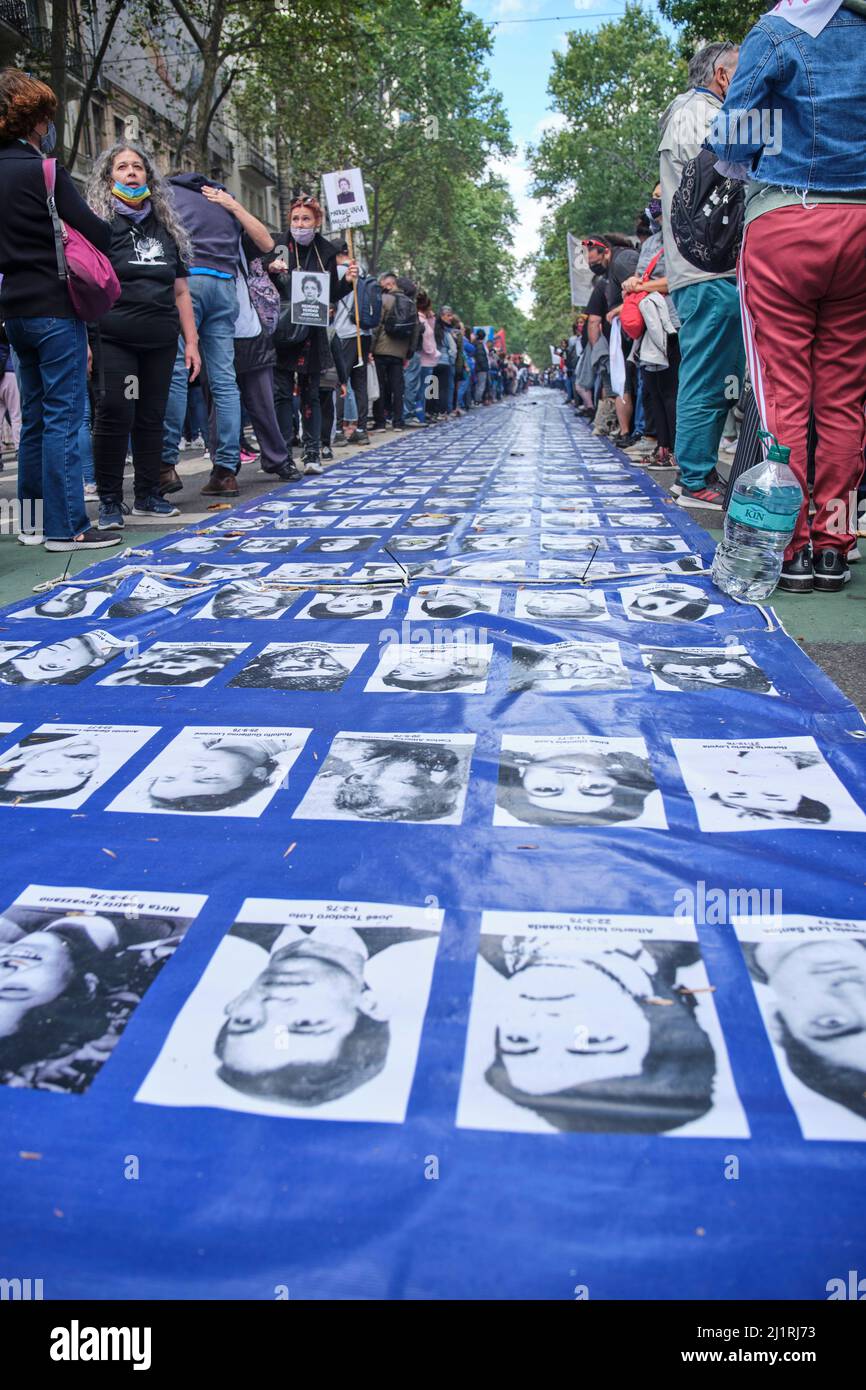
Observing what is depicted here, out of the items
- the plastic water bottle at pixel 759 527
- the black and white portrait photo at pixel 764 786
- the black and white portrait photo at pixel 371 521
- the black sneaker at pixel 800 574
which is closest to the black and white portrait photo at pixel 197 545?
the black and white portrait photo at pixel 371 521

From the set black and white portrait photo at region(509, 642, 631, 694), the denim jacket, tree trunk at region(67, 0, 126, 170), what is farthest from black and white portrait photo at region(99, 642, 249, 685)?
tree trunk at region(67, 0, 126, 170)

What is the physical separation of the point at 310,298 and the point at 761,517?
5.11 meters

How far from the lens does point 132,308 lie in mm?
5488

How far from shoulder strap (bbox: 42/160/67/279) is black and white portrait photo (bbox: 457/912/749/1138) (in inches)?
158

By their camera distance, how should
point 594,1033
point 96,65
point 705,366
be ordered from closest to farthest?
point 594,1033 < point 705,366 < point 96,65

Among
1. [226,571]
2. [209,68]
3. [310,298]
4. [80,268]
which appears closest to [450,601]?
[226,571]

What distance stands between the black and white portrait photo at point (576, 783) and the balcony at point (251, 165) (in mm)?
43581

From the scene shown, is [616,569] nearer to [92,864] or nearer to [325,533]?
[325,533]

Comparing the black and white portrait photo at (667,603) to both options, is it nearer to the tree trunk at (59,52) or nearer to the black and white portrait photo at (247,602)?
the black and white portrait photo at (247,602)

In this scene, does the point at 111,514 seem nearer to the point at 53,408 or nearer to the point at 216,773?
the point at 53,408

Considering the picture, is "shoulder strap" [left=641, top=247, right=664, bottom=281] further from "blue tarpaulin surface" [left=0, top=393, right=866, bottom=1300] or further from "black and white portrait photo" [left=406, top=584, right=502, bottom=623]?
"blue tarpaulin surface" [left=0, top=393, right=866, bottom=1300]

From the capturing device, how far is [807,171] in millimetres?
3646

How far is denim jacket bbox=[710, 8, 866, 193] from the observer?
361 centimetres

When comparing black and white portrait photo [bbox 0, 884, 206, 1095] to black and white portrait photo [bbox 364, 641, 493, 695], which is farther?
black and white portrait photo [bbox 364, 641, 493, 695]
